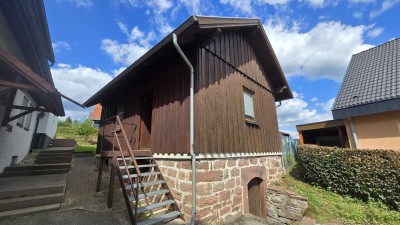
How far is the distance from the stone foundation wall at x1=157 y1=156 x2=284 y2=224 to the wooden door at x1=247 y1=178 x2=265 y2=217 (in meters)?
1.15

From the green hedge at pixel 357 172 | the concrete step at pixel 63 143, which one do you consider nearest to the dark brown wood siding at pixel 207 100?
the green hedge at pixel 357 172

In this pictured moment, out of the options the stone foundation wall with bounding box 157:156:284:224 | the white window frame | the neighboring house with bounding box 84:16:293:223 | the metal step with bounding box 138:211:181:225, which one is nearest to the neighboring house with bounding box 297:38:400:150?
the neighboring house with bounding box 84:16:293:223

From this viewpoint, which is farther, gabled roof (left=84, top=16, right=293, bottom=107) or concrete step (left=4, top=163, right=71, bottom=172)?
concrete step (left=4, top=163, right=71, bottom=172)

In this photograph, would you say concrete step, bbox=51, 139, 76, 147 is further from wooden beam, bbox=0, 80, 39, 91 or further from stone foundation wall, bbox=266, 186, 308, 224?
stone foundation wall, bbox=266, 186, 308, 224

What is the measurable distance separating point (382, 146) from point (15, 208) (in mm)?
12307

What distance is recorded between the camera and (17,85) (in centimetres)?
300

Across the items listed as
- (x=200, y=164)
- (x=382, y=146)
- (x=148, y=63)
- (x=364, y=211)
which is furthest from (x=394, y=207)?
(x=148, y=63)

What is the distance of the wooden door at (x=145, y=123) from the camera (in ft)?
23.2

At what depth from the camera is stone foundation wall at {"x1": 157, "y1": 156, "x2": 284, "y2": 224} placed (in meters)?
4.47

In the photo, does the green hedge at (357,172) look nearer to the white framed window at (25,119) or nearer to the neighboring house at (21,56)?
the neighboring house at (21,56)

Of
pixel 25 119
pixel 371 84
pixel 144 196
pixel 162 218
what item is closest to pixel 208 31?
pixel 144 196

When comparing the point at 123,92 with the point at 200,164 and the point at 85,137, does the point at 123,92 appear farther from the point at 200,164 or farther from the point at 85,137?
the point at 85,137

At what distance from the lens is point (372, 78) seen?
395 inches

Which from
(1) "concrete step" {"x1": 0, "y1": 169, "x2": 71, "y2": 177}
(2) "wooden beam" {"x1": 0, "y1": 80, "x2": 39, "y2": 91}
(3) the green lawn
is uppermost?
(2) "wooden beam" {"x1": 0, "y1": 80, "x2": 39, "y2": 91}
